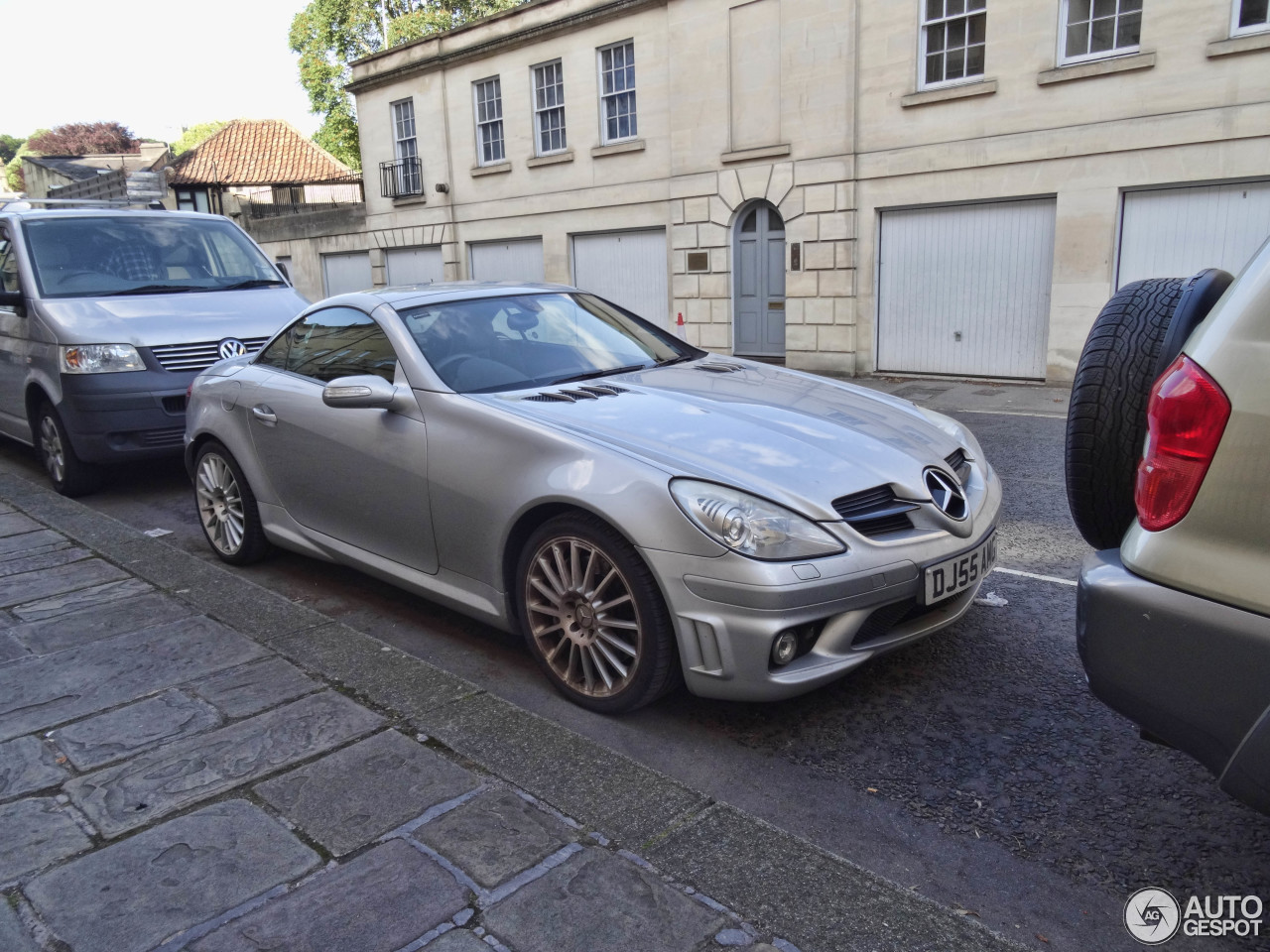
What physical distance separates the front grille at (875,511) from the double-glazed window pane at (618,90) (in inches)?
611

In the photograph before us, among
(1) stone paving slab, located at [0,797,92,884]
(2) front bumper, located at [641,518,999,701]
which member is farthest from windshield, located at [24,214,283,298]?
(2) front bumper, located at [641,518,999,701]

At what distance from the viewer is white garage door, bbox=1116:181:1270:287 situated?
11.2 metres

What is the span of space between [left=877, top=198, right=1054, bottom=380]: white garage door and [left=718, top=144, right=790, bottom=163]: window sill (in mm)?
1958

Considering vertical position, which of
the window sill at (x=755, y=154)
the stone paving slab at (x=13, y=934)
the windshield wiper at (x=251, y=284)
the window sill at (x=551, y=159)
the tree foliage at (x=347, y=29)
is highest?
the tree foliage at (x=347, y=29)

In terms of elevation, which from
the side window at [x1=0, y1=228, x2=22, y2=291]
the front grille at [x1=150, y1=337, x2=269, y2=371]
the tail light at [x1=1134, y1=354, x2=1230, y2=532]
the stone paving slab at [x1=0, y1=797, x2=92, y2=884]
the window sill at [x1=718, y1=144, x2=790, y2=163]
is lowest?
the stone paving slab at [x1=0, y1=797, x2=92, y2=884]

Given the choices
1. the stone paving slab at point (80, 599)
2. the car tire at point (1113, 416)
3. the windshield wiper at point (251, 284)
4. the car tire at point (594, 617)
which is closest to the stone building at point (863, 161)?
the windshield wiper at point (251, 284)

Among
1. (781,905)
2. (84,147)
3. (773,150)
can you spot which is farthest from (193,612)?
(84,147)

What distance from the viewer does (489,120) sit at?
66.4 feet

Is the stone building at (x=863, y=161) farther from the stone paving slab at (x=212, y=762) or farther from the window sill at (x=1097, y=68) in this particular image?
the stone paving slab at (x=212, y=762)

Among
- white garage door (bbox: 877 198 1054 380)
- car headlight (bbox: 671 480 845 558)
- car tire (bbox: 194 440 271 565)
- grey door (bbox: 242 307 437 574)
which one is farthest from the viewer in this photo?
white garage door (bbox: 877 198 1054 380)

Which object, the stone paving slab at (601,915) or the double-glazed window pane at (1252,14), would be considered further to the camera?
the double-glazed window pane at (1252,14)

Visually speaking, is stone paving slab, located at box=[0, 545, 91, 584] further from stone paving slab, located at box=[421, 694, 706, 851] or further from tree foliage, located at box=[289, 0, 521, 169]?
tree foliage, located at box=[289, 0, 521, 169]

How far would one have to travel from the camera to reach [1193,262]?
11602mm

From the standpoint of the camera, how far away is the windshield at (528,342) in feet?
13.6
